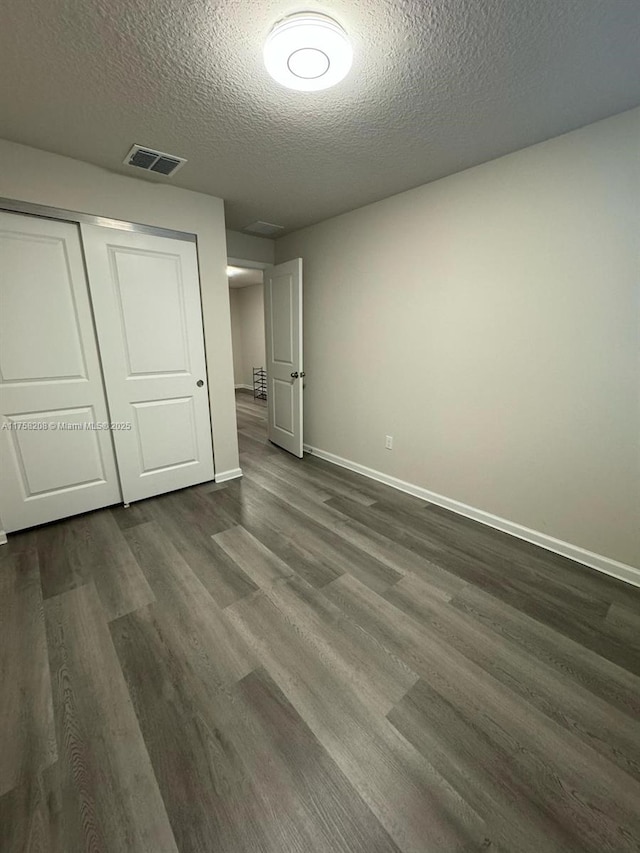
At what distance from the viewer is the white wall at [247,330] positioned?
7.77 meters

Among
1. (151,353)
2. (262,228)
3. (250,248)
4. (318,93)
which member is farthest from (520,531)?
(250,248)

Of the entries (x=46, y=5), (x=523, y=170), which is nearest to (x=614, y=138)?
(x=523, y=170)

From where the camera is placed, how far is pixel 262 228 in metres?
3.59

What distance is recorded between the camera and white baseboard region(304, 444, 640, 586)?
1960mm

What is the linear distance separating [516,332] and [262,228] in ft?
9.06

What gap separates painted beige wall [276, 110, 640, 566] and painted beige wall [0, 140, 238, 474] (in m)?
1.19

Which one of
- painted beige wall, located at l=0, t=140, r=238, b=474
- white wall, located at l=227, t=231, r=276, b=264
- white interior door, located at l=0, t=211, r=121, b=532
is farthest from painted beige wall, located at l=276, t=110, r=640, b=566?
white interior door, located at l=0, t=211, r=121, b=532

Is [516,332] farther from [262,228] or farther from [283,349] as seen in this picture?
[262,228]

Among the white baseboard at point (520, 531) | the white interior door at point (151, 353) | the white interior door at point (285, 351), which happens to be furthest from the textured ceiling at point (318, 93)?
the white baseboard at point (520, 531)

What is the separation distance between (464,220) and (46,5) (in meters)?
2.25

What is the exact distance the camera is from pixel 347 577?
1963 millimetres

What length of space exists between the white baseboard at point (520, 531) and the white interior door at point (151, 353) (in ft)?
5.60

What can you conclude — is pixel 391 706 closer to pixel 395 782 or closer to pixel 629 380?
pixel 395 782

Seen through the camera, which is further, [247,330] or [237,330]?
[237,330]
